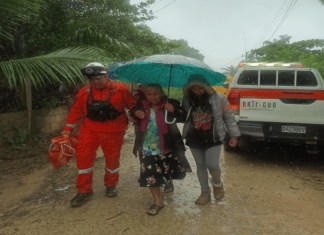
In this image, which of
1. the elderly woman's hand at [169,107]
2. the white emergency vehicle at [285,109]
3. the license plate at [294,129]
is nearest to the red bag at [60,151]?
the elderly woman's hand at [169,107]

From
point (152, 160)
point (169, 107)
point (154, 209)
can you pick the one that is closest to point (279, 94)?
point (169, 107)

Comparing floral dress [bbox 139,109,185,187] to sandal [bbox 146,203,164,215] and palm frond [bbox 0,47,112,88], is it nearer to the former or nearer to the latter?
sandal [bbox 146,203,164,215]

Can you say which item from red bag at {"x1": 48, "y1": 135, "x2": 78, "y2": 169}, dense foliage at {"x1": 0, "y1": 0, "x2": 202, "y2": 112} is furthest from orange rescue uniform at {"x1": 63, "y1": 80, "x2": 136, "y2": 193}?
dense foliage at {"x1": 0, "y1": 0, "x2": 202, "y2": 112}

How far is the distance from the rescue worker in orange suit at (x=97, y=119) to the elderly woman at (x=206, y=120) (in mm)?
709

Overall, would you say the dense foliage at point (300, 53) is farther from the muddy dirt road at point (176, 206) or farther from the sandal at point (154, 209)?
the sandal at point (154, 209)

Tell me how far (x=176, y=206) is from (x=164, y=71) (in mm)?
1605

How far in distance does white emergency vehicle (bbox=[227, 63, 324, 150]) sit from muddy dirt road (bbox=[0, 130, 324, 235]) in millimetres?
613

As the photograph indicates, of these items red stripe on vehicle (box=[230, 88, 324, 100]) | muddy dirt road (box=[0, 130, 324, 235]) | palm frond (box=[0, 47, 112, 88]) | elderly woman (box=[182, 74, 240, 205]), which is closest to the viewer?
muddy dirt road (box=[0, 130, 324, 235])

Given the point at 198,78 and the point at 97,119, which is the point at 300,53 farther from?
the point at 97,119

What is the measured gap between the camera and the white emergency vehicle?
5688 millimetres

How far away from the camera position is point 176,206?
4.36 m

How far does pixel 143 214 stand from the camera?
13.6 feet

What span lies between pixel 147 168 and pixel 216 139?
84 cm

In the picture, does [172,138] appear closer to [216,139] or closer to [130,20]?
[216,139]
